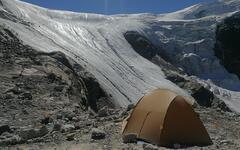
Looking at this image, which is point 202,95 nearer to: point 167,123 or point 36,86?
point 36,86

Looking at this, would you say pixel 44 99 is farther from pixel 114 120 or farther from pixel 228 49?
pixel 228 49

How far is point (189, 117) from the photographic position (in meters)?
15.6

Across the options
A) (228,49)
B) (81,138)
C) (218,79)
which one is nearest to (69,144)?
(81,138)

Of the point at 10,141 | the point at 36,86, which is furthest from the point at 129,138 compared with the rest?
the point at 36,86

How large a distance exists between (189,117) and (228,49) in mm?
22186

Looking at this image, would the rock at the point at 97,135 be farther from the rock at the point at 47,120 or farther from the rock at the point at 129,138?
the rock at the point at 47,120

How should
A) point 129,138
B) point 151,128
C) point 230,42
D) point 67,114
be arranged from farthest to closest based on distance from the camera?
point 230,42 → point 67,114 → point 151,128 → point 129,138

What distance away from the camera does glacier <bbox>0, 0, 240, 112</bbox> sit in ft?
154

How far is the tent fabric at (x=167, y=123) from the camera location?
591 inches

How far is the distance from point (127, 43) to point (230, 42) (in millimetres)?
37668

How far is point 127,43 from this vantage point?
72875mm

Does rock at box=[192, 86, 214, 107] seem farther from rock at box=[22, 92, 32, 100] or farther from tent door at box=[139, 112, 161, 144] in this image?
tent door at box=[139, 112, 161, 144]

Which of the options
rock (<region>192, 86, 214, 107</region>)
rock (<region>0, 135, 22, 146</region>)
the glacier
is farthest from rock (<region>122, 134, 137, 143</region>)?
rock (<region>192, 86, 214, 107</region>)

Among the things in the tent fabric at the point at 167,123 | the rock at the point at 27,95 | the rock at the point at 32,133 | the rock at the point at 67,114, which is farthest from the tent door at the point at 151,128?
the rock at the point at 27,95
